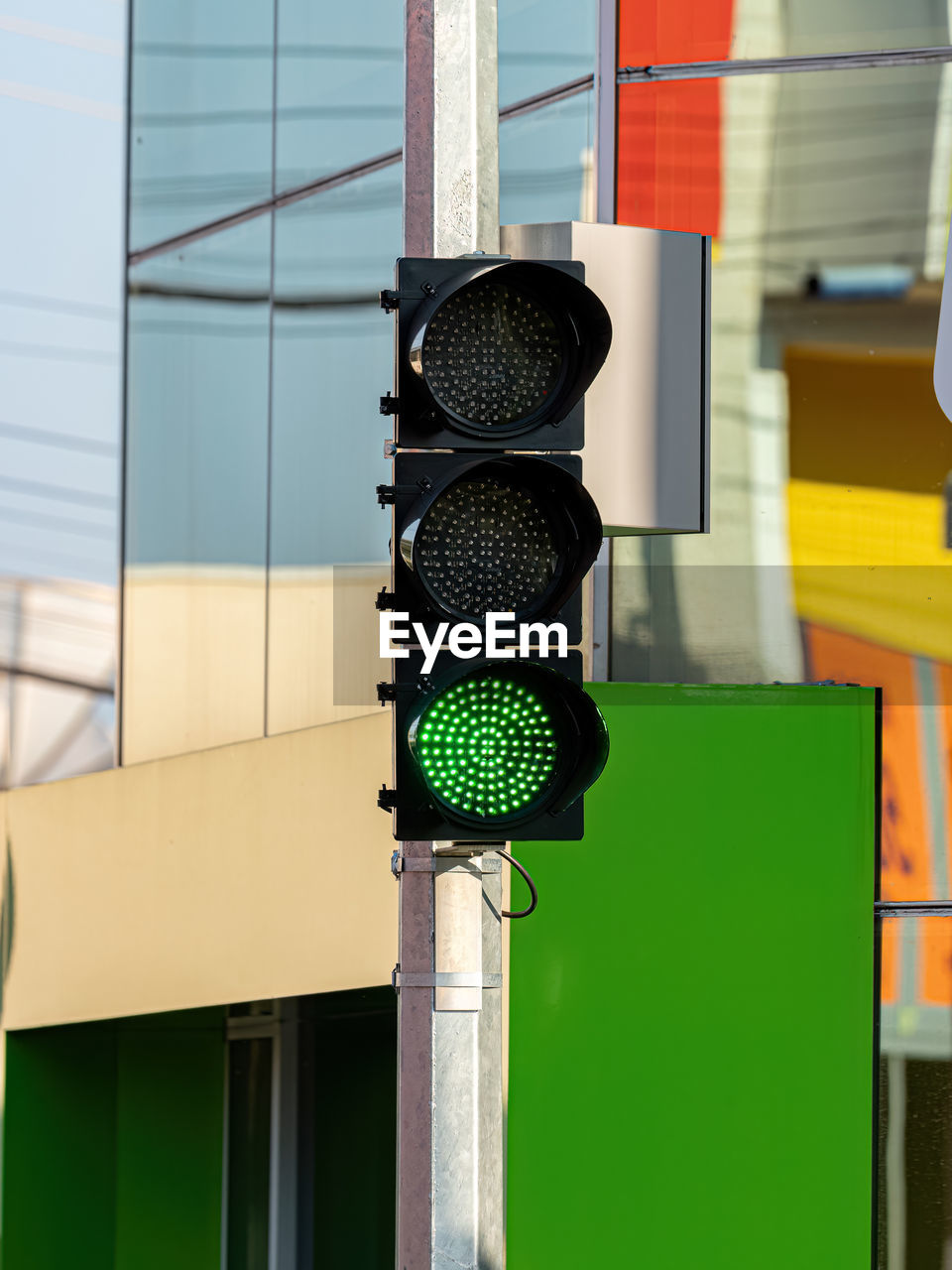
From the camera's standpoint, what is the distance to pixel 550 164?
19.7 ft

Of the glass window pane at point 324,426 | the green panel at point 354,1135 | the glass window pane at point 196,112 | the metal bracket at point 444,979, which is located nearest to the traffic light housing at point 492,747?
the metal bracket at point 444,979

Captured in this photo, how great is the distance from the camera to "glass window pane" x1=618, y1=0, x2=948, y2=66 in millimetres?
5711

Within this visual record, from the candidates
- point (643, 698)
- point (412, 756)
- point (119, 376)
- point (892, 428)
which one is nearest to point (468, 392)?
point (412, 756)

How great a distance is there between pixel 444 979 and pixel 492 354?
44.8 inches

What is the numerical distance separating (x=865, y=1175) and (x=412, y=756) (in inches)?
128

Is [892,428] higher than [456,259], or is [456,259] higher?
[892,428]

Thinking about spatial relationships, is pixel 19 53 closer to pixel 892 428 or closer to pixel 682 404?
pixel 892 428

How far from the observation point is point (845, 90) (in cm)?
574

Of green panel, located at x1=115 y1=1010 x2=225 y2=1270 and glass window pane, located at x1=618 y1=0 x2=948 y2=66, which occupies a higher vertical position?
glass window pane, located at x1=618 y1=0 x2=948 y2=66

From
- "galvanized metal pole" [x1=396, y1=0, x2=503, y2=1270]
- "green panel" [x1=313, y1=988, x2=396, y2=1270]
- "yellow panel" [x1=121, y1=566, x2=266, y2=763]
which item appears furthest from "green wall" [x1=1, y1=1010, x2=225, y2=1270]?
"galvanized metal pole" [x1=396, y1=0, x2=503, y2=1270]

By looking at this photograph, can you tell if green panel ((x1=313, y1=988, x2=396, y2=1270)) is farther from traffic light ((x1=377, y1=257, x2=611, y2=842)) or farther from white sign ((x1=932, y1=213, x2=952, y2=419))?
Answer: white sign ((x1=932, y1=213, x2=952, y2=419))

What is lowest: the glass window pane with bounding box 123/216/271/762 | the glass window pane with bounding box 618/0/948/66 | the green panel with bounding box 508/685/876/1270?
the green panel with bounding box 508/685/876/1270

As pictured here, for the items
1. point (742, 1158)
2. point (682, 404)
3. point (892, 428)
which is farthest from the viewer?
point (892, 428)

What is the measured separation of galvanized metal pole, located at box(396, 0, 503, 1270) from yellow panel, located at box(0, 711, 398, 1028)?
3457 mm
